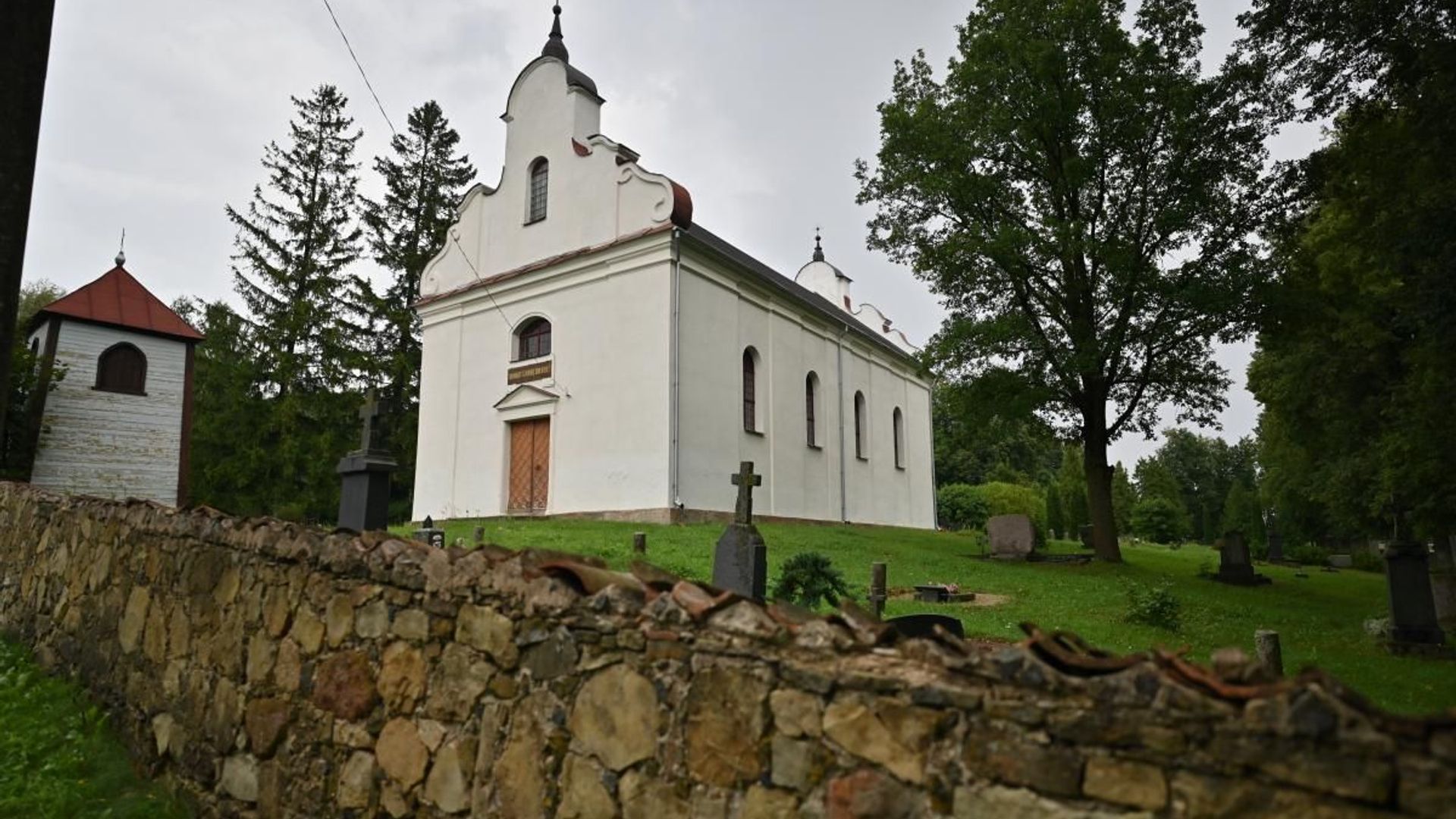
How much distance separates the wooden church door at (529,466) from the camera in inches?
758

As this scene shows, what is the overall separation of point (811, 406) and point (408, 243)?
1890 cm

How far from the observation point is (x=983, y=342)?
1580 centimetres

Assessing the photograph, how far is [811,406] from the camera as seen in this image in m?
23.1

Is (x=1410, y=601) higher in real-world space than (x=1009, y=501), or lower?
lower

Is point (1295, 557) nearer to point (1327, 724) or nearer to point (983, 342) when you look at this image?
point (983, 342)

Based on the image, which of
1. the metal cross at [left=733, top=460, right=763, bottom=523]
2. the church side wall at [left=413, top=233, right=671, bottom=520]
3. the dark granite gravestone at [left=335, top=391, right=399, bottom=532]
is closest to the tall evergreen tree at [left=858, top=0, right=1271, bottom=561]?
the church side wall at [left=413, top=233, right=671, bottom=520]

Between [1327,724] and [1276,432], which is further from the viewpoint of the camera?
[1276,432]

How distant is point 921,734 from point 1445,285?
30.5 feet

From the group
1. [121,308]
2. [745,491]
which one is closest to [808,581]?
[745,491]

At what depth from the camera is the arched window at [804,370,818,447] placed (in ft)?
74.0

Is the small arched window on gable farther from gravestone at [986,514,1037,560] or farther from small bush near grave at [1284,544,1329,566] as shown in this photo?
small bush near grave at [1284,544,1329,566]

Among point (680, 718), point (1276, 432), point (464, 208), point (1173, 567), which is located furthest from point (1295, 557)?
point (680, 718)

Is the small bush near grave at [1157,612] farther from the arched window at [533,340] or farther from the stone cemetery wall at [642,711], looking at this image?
the arched window at [533,340]

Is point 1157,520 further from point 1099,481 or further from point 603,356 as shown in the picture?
point 603,356
